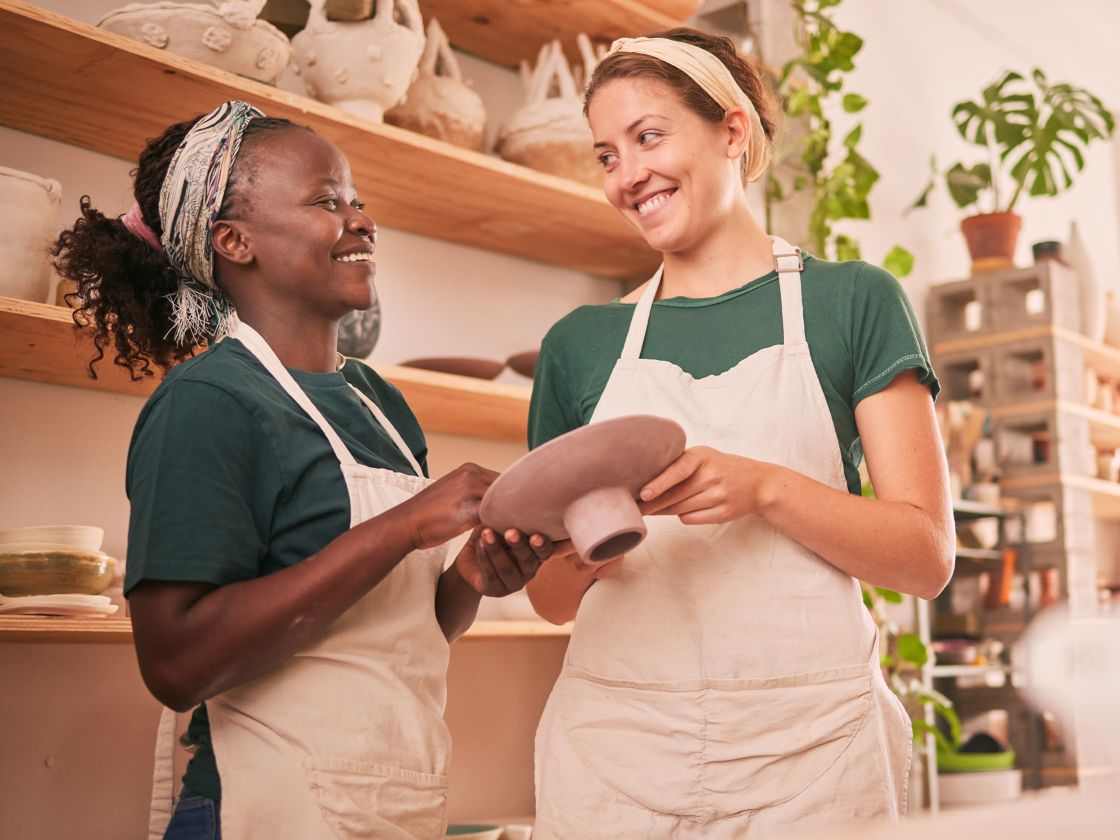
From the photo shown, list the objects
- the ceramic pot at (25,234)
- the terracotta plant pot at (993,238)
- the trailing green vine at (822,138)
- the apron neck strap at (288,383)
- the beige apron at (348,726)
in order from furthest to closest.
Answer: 1. the terracotta plant pot at (993,238)
2. the trailing green vine at (822,138)
3. the ceramic pot at (25,234)
4. the apron neck strap at (288,383)
5. the beige apron at (348,726)

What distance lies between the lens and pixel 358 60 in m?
2.20

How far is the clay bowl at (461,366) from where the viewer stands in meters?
2.38

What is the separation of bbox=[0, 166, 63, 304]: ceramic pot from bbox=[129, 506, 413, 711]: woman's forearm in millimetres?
872

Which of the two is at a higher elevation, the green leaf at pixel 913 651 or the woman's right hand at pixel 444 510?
the woman's right hand at pixel 444 510

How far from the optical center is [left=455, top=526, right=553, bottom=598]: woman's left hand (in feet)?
4.04

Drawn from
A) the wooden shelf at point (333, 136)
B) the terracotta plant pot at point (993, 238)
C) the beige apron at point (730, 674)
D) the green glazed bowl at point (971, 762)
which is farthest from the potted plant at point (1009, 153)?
the beige apron at point (730, 674)

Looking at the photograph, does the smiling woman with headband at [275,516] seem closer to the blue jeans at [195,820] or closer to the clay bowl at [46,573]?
the blue jeans at [195,820]

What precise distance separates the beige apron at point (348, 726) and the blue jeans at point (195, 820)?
0.07 ft

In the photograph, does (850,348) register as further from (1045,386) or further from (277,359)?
(1045,386)

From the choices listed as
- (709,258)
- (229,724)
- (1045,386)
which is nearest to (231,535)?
(229,724)

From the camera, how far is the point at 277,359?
137cm

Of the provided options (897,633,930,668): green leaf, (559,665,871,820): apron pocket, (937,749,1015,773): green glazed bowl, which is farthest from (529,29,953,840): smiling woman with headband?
(937,749,1015,773): green glazed bowl

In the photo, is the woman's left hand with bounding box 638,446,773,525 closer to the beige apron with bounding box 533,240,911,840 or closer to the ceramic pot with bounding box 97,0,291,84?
the beige apron with bounding box 533,240,911,840

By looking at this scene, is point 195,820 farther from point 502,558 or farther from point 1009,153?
point 1009,153
